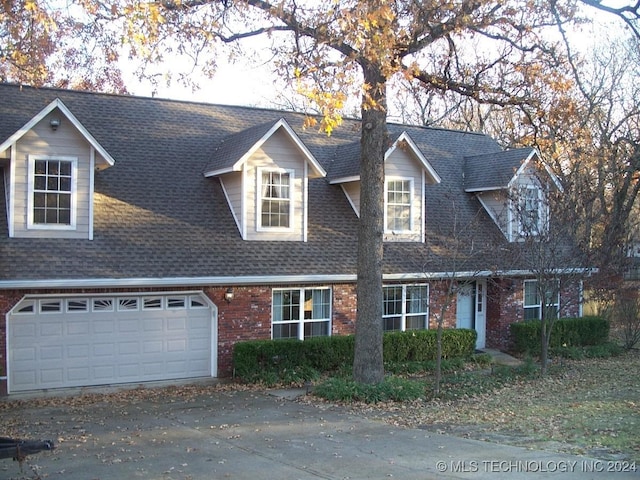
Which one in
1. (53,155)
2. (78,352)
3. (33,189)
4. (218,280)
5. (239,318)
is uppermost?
(53,155)

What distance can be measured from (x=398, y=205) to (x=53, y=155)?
32.3ft

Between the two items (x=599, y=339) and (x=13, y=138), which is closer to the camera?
(x=13, y=138)

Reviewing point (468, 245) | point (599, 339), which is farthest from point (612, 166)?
point (468, 245)

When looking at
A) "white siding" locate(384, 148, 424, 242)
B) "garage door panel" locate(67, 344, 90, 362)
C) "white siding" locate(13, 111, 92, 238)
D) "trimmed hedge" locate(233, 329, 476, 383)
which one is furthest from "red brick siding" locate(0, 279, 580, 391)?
"white siding" locate(384, 148, 424, 242)

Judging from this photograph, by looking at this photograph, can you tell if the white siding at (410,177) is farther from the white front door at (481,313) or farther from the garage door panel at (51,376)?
the garage door panel at (51,376)

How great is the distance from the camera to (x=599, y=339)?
24484 millimetres

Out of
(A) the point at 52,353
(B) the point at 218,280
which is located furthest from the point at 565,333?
(A) the point at 52,353

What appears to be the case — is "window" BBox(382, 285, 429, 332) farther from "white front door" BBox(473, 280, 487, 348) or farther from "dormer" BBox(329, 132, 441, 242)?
"white front door" BBox(473, 280, 487, 348)

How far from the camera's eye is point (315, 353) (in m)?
18.0

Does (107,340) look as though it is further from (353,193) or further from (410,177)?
(410,177)

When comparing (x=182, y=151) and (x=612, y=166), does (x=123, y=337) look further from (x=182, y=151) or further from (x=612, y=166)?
(x=612, y=166)

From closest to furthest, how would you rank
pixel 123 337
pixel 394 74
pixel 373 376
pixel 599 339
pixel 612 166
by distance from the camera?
pixel 394 74
pixel 373 376
pixel 123 337
pixel 599 339
pixel 612 166

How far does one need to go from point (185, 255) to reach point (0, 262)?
4.14 metres

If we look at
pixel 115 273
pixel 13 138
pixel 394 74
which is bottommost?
pixel 115 273
